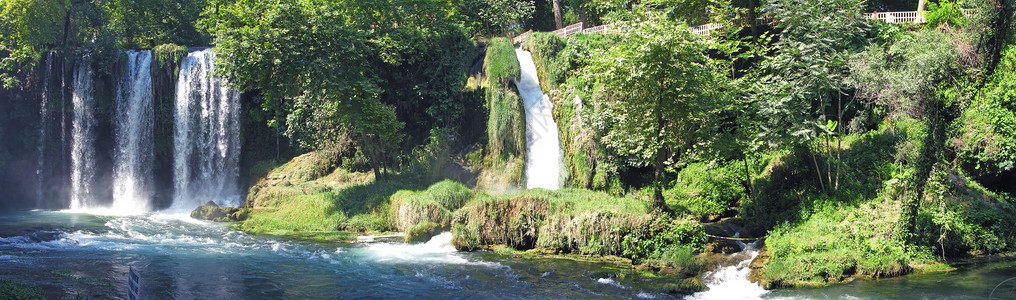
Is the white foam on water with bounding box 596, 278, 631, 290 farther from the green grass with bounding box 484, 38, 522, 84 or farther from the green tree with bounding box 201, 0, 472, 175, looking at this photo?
the green tree with bounding box 201, 0, 472, 175

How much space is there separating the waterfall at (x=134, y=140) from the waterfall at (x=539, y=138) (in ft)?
61.1

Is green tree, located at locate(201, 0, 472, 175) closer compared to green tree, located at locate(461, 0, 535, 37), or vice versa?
green tree, located at locate(201, 0, 472, 175)

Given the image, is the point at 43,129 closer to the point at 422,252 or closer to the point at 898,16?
the point at 422,252

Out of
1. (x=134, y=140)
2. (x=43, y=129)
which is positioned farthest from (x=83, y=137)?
(x=134, y=140)

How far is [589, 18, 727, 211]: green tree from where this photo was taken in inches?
588

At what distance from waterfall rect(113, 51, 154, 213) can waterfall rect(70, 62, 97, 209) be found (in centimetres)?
146

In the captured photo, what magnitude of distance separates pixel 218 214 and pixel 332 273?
1215 cm

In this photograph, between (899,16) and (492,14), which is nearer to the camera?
(899,16)

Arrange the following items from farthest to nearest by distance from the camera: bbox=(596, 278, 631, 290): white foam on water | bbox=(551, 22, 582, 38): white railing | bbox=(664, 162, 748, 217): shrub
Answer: bbox=(551, 22, 582, 38): white railing < bbox=(664, 162, 748, 217): shrub < bbox=(596, 278, 631, 290): white foam on water

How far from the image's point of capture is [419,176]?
81.7 feet

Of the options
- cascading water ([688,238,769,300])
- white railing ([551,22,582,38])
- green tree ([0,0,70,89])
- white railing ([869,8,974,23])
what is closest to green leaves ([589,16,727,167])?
cascading water ([688,238,769,300])

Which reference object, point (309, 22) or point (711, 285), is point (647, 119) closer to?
point (711, 285)

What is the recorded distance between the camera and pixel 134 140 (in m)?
29.8

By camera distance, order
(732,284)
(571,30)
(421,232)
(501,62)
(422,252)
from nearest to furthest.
Result: (732,284) → (422,252) → (421,232) → (501,62) → (571,30)
